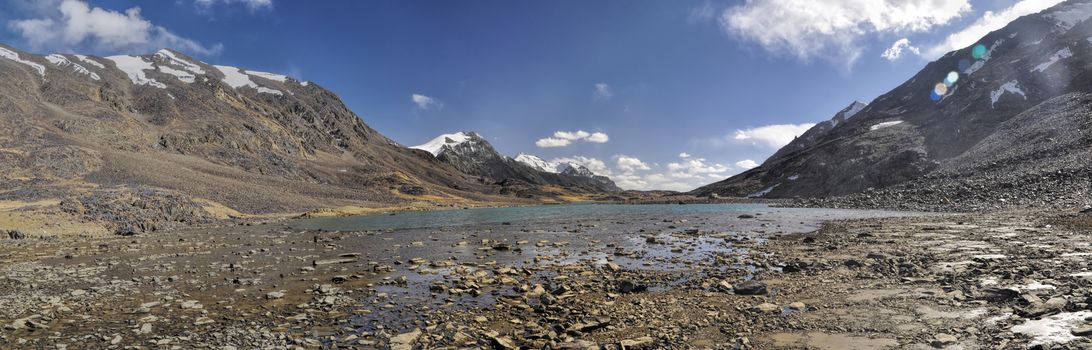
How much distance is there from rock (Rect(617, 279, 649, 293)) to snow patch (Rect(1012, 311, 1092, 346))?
359 inches

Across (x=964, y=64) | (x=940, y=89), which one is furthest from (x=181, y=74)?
(x=964, y=64)

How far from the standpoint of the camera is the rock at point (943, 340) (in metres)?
8.98

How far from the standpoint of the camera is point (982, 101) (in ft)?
342

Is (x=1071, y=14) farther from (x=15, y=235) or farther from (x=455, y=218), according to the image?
(x=15, y=235)

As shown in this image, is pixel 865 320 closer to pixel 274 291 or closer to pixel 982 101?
pixel 274 291

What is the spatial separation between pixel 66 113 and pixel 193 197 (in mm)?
58081

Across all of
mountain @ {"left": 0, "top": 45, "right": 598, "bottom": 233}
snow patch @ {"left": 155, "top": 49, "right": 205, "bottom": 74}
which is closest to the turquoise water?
mountain @ {"left": 0, "top": 45, "right": 598, "bottom": 233}

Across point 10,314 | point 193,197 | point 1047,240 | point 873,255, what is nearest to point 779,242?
point 873,255

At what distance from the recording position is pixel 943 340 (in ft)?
29.8

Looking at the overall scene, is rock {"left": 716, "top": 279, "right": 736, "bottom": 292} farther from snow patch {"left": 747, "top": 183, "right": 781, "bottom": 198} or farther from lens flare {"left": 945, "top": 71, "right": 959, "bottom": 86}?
lens flare {"left": 945, "top": 71, "right": 959, "bottom": 86}

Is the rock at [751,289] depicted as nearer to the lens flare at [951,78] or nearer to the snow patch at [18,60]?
the snow patch at [18,60]

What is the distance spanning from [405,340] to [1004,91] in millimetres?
143166

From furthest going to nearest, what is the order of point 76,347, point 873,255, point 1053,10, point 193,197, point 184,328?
point 1053,10 < point 193,197 < point 873,255 < point 184,328 < point 76,347

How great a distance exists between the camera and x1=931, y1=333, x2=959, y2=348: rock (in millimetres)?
8984
